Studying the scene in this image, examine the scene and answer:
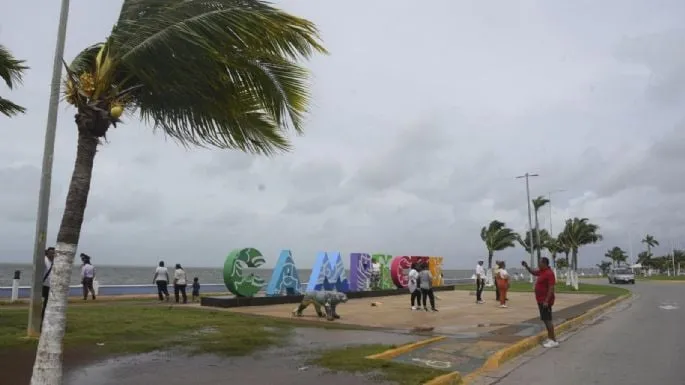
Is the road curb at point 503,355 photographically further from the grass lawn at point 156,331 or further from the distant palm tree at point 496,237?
the distant palm tree at point 496,237

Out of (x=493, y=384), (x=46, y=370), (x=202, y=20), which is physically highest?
(x=202, y=20)

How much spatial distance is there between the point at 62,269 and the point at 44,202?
5591 millimetres

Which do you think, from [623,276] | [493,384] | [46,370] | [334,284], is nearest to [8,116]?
[46,370]

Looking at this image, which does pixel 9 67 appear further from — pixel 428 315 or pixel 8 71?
pixel 428 315

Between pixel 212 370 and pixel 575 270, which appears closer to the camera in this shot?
pixel 212 370

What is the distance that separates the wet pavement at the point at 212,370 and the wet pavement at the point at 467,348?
5.46 ft

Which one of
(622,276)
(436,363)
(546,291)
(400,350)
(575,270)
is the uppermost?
(575,270)

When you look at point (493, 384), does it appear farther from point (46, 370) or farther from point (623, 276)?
point (623, 276)

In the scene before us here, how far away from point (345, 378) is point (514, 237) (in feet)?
150

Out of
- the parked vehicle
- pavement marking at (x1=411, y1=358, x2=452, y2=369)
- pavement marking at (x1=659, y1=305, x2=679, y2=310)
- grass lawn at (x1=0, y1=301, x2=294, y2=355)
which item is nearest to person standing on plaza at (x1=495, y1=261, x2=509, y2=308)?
pavement marking at (x1=659, y1=305, x2=679, y2=310)

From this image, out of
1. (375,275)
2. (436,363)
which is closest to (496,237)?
(375,275)

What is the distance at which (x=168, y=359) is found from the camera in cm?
899

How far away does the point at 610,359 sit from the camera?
10.5 m

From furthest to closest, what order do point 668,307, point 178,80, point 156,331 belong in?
1. point 668,307
2. point 156,331
3. point 178,80
